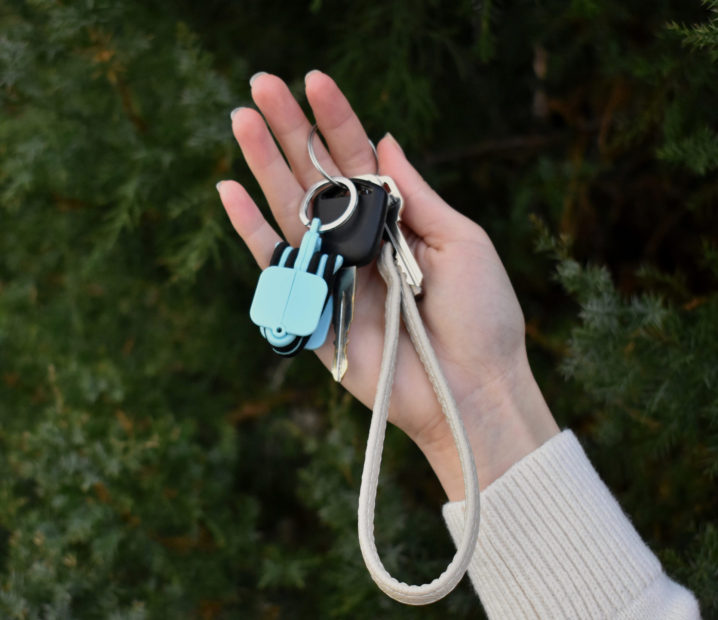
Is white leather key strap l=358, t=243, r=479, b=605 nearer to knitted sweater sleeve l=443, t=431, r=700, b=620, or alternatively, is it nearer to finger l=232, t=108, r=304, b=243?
knitted sweater sleeve l=443, t=431, r=700, b=620

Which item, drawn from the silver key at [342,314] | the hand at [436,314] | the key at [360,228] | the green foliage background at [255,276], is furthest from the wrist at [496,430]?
the key at [360,228]

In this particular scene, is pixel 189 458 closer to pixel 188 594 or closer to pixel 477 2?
pixel 188 594

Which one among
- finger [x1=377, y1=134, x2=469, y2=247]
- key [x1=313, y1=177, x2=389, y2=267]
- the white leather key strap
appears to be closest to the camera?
the white leather key strap

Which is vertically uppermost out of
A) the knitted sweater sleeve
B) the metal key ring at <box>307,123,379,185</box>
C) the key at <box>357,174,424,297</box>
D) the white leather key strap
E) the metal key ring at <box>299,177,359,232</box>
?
the metal key ring at <box>307,123,379,185</box>

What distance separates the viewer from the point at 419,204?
133 centimetres

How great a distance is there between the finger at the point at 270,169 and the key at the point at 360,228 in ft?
0.39

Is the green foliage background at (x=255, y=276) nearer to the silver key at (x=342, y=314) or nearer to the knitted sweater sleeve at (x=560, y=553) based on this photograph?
the knitted sweater sleeve at (x=560, y=553)

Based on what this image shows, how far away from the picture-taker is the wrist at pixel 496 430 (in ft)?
4.08

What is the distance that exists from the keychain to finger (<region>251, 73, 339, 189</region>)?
1.6 inches

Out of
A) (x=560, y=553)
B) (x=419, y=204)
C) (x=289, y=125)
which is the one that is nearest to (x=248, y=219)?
(x=289, y=125)

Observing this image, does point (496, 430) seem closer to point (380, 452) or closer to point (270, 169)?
point (380, 452)

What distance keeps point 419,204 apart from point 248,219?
37cm

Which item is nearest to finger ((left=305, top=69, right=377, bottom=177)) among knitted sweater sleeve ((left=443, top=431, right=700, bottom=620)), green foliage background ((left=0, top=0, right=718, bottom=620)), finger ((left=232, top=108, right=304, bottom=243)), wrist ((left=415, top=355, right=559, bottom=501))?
finger ((left=232, top=108, right=304, bottom=243))

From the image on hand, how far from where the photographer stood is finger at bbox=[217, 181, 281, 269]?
1279 mm
